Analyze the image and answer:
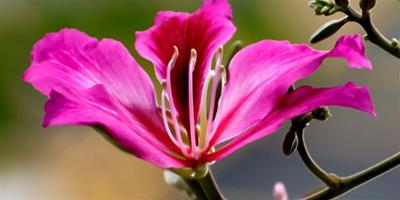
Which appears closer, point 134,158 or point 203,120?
point 203,120

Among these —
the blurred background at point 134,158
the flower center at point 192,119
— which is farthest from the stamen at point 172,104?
the blurred background at point 134,158

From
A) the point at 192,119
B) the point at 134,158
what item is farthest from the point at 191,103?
the point at 134,158

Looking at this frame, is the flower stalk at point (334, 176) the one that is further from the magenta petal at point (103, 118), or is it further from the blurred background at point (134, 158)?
the blurred background at point (134, 158)

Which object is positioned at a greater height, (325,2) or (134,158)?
(325,2)

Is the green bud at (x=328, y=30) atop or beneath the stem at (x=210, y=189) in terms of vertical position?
atop

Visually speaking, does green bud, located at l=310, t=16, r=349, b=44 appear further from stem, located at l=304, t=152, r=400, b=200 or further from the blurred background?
the blurred background

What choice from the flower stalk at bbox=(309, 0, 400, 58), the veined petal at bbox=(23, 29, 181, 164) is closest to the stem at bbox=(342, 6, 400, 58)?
the flower stalk at bbox=(309, 0, 400, 58)

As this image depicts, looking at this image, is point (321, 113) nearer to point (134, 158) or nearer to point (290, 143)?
point (290, 143)
